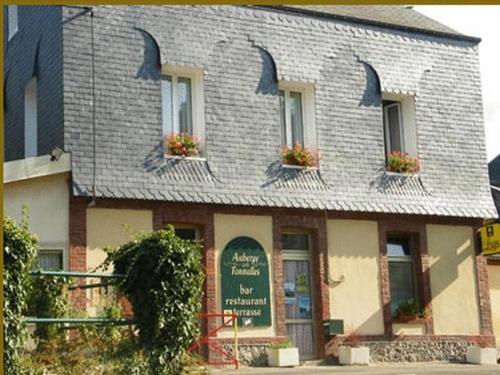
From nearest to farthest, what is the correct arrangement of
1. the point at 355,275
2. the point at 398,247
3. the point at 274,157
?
the point at 274,157 → the point at 355,275 → the point at 398,247

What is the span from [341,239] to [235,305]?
2833 millimetres

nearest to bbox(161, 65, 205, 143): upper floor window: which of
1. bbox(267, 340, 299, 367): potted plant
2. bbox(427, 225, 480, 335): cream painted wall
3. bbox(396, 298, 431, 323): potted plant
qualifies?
bbox(267, 340, 299, 367): potted plant

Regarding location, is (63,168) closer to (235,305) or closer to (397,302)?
(235,305)

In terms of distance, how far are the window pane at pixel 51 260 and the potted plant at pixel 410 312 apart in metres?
7.23

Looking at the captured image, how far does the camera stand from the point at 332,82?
20.5 m

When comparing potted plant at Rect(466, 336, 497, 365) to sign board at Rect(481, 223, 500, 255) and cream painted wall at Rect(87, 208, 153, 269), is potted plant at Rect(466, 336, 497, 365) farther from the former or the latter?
cream painted wall at Rect(87, 208, 153, 269)

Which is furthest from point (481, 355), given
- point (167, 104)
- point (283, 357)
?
point (167, 104)

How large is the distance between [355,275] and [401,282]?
4.72ft

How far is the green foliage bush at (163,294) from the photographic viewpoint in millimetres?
9828

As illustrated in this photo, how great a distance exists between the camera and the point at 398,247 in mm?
21000

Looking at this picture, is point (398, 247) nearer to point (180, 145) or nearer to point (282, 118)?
point (282, 118)

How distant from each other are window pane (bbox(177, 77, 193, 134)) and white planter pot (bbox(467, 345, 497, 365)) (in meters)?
7.45

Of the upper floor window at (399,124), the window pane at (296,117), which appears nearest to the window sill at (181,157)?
the window pane at (296,117)

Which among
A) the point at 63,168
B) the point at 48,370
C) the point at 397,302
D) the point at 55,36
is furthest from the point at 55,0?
the point at 397,302
